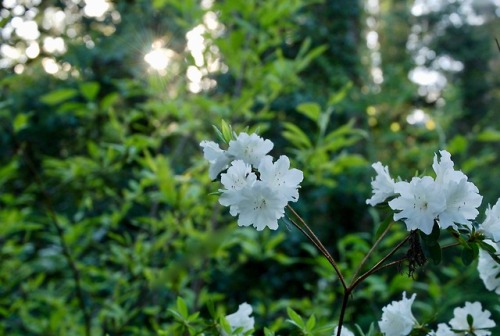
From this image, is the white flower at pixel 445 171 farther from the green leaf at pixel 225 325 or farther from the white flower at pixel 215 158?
the green leaf at pixel 225 325

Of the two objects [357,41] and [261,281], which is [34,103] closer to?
[261,281]

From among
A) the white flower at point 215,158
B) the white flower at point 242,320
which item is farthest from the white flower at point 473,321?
the white flower at point 215,158

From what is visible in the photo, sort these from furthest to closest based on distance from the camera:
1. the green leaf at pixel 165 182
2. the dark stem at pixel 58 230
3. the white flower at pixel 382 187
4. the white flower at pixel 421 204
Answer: the green leaf at pixel 165 182 < the dark stem at pixel 58 230 < the white flower at pixel 382 187 < the white flower at pixel 421 204

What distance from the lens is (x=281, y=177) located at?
0.75 meters

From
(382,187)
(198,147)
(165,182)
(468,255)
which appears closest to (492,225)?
(468,255)

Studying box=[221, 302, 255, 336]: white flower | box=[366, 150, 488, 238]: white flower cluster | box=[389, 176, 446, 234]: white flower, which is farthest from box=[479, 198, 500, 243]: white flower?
box=[221, 302, 255, 336]: white flower

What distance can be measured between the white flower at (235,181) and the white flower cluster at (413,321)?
1.13 feet

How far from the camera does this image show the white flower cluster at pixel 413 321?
2.78 feet

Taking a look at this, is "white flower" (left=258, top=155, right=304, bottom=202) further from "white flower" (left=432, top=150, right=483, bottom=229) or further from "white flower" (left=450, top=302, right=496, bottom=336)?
"white flower" (left=450, top=302, right=496, bottom=336)

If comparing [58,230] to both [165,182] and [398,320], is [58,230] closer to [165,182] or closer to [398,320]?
[165,182]

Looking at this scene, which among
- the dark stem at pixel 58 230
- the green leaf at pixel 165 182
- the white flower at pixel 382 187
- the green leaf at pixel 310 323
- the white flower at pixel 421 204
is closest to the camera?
the white flower at pixel 421 204

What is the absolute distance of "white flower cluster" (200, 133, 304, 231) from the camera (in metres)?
0.73

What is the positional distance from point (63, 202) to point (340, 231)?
2.79 meters

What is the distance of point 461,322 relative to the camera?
91 cm
